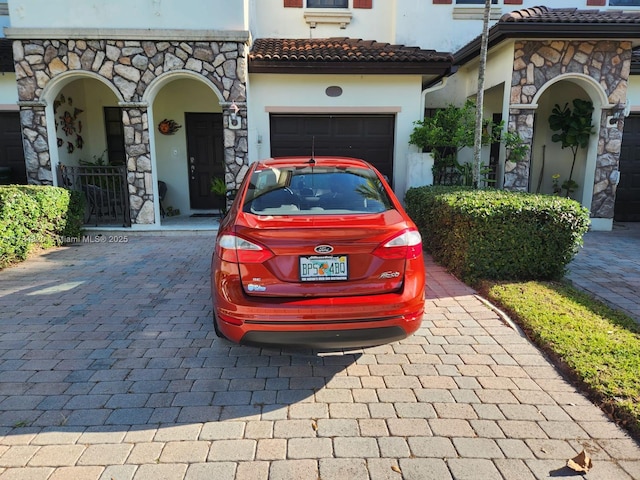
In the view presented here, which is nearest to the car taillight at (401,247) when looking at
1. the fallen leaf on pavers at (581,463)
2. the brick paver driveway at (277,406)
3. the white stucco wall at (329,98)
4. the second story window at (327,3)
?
the brick paver driveway at (277,406)

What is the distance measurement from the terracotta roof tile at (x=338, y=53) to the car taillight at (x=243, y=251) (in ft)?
22.1

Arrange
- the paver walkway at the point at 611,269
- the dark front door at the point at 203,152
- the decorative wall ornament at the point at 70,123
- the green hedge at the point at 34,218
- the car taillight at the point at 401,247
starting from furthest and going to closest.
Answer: the dark front door at the point at 203,152, the decorative wall ornament at the point at 70,123, the green hedge at the point at 34,218, the paver walkway at the point at 611,269, the car taillight at the point at 401,247

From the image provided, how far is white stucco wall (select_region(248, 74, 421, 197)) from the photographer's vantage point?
Answer: 31.0 feet

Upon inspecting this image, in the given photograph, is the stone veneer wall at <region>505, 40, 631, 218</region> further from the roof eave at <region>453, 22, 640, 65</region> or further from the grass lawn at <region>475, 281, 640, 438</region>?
the grass lawn at <region>475, 281, 640, 438</region>

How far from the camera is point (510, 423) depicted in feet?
9.77

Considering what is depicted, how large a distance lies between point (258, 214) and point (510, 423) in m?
2.39

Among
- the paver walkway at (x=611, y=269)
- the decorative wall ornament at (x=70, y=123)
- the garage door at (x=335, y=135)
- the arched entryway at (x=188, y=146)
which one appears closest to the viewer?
the paver walkway at (x=611, y=269)

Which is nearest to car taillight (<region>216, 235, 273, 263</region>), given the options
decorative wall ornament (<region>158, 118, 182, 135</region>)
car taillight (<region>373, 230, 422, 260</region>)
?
car taillight (<region>373, 230, 422, 260</region>)

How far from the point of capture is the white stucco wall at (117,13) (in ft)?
27.4

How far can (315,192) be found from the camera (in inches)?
156

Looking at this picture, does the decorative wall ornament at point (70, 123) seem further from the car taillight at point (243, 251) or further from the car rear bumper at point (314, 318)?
the car rear bumper at point (314, 318)

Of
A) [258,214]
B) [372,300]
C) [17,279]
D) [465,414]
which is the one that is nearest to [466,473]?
[465,414]

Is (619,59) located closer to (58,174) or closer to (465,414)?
(465,414)

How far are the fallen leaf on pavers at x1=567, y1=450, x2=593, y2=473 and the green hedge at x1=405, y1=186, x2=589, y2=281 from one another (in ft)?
10.6
